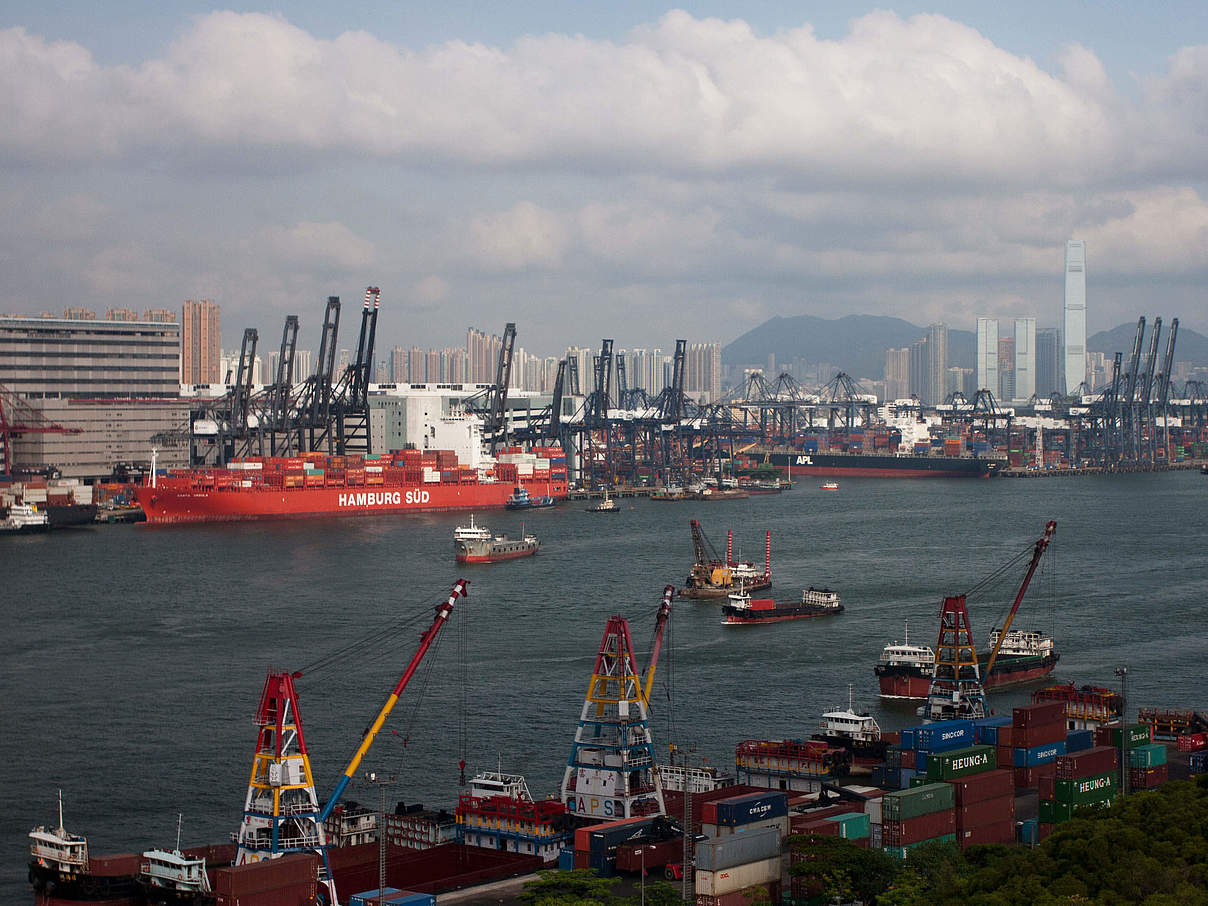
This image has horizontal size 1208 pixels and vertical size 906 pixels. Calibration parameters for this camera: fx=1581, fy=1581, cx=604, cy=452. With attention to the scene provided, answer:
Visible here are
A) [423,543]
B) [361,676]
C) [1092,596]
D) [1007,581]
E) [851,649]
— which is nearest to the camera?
[361,676]

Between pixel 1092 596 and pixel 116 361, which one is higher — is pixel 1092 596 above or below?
below

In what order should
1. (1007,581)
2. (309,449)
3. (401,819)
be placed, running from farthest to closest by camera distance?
(309,449) → (1007,581) → (401,819)

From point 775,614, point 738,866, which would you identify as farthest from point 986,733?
point 775,614

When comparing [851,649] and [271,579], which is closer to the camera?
[851,649]

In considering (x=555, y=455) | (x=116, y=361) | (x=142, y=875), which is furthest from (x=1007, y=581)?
(x=116, y=361)

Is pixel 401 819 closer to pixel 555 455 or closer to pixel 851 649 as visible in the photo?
pixel 851 649

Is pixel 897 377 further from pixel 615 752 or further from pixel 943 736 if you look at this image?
pixel 615 752

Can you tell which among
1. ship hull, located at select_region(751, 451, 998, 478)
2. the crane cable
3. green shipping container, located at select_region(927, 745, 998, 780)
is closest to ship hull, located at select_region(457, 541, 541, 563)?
the crane cable
